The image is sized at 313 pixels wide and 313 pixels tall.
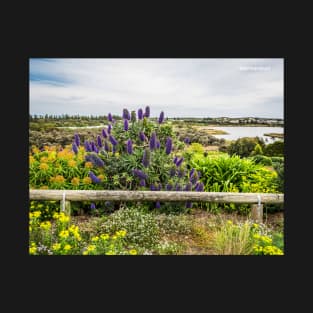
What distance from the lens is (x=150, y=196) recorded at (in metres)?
4.93

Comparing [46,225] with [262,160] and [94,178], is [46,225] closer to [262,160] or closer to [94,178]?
[94,178]

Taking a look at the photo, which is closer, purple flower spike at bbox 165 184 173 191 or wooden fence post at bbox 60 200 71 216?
wooden fence post at bbox 60 200 71 216

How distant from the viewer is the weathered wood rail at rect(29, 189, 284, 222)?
4902 millimetres

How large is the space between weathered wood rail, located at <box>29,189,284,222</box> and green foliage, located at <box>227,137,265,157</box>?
32.0 inches

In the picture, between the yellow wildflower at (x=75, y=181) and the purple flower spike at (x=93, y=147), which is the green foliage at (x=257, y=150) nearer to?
the purple flower spike at (x=93, y=147)

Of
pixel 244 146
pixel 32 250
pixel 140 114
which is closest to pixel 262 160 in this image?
pixel 244 146

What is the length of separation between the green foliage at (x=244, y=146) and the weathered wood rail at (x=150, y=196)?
813 millimetres

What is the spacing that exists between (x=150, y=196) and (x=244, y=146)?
172 centimetres

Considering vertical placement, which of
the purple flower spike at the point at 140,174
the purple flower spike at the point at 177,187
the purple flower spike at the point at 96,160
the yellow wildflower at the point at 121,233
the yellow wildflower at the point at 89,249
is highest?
the purple flower spike at the point at 96,160

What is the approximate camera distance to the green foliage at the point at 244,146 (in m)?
5.35

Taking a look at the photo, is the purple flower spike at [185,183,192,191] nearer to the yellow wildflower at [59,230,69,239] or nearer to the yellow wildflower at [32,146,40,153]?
the yellow wildflower at [59,230,69,239]

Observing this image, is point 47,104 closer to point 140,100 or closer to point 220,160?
point 140,100

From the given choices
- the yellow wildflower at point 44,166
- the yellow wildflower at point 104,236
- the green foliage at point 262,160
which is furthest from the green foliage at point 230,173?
the yellow wildflower at point 44,166

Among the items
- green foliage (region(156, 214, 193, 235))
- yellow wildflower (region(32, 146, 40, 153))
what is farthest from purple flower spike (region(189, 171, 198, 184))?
→ yellow wildflower (region(32, 146, 40, 153))
